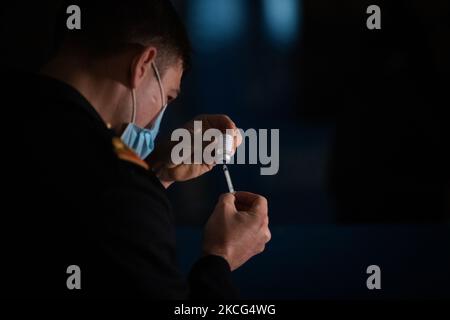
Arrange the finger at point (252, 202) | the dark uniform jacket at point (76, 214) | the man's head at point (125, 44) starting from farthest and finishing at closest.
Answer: the finger at point (252, 202) → the man's head at point (125, 44) → the dark uniform jacket at point (76, 214)

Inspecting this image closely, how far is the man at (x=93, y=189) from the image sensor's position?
24.5 inches

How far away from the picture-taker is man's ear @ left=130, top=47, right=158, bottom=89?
2.67 ft

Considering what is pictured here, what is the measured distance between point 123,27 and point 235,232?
0.39 meters

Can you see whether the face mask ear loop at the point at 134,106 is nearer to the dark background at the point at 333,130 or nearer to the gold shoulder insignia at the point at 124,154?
the gold shoulder insignia at the point at 124,154

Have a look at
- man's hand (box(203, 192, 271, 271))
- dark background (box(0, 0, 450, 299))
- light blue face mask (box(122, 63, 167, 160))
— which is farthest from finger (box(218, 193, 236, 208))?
dark background (box(0, 0, 450, 299))

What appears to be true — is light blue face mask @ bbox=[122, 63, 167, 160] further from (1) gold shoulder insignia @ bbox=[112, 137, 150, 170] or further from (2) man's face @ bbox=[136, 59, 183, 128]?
(1) gold shoulder insignia @ bbox=[112, 137, 150, 170]

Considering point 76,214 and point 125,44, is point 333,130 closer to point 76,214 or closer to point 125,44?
point 125,44

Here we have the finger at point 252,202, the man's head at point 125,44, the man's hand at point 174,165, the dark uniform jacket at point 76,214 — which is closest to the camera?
the dark uniform jacket at point 76,214

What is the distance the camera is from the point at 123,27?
32.2 inches

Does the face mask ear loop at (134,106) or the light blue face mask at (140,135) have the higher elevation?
the face mask ear loop at (134,106)

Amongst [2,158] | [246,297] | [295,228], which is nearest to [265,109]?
[295,228]

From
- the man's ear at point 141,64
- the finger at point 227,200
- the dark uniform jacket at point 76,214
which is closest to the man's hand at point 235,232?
the finger at point 227,200

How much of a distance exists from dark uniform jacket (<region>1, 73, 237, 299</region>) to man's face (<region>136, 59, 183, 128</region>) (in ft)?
0.61

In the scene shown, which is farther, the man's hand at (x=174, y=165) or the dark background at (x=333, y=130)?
Result: the dark background at (x=333, y=130)
